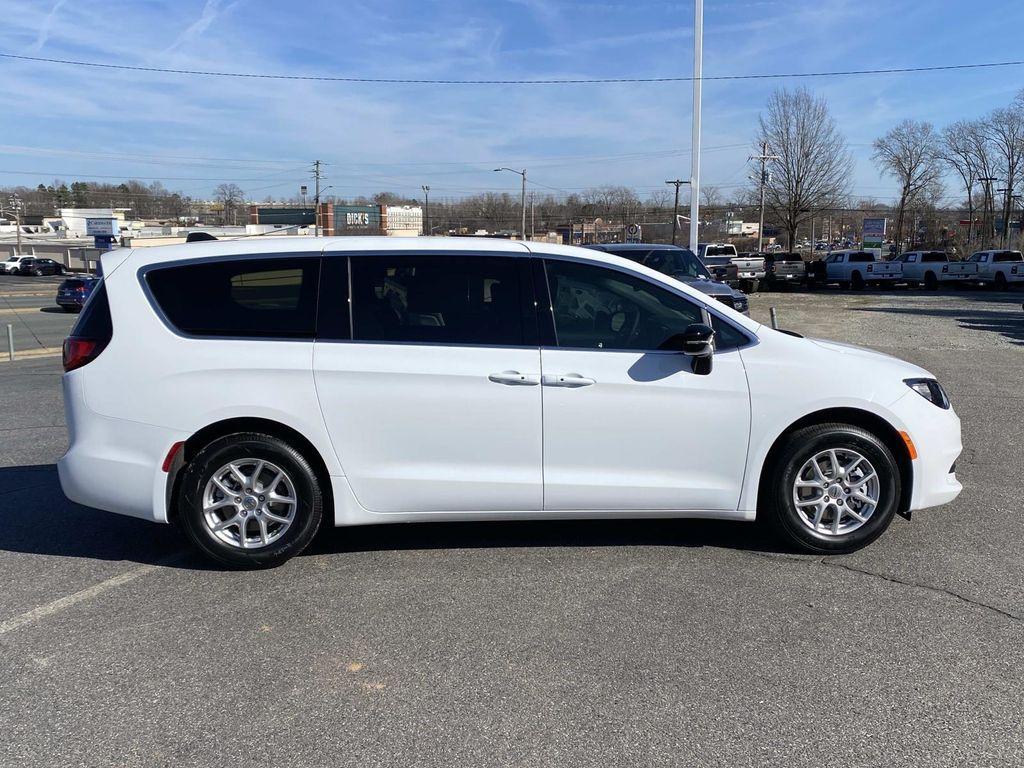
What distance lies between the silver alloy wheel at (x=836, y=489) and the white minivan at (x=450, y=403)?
0.01 m

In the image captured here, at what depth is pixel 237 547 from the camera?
439 cm

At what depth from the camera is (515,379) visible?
4.31 m

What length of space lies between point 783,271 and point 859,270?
12.1 ft

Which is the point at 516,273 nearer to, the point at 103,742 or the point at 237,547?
the point at 237,547

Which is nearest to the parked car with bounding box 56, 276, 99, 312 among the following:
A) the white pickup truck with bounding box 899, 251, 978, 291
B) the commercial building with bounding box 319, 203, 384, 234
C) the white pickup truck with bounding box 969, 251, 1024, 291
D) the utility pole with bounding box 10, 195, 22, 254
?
the white pickup truck with bounding box 899, 251, 978, 291

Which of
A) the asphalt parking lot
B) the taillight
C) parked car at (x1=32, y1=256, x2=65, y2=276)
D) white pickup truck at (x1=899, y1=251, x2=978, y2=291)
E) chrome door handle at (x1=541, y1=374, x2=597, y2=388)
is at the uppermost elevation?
parked car at (x1=32, y1=256, x2=65, y2=276)

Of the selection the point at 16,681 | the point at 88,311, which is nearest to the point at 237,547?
the point at 16,681

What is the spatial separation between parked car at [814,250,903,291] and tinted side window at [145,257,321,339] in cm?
4101

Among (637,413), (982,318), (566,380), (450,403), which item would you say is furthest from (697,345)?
(982,318)

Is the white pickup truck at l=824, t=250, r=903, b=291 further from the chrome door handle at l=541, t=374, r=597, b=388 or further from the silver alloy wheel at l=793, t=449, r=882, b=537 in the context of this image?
the chrome door handle at l=541, t=374, r=597, b=388

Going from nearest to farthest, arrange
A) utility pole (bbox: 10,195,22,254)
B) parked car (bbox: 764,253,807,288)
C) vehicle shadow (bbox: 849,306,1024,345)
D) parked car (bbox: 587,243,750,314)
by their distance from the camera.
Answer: parked car (bbox: 587,243,750,314) < vehicle shadow (bbox: 849,306,1024,345) < parked car (bbox: 764,253,807,288) < utility pole (bbox: 10,195,22,254)

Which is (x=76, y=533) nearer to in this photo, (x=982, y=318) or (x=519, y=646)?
(x=519, y=646)

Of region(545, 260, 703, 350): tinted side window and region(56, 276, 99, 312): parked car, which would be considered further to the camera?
region(56, 276, 99, 312): parked car

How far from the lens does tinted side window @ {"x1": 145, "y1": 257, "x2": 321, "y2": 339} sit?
173 inches
